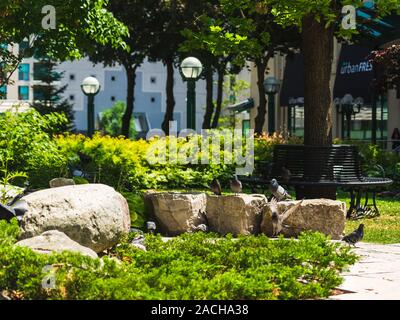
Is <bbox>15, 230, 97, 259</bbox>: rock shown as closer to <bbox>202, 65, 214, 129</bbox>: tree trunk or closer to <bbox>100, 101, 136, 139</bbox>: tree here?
<bbox>202, 65, 214, 129</bbox>: tree trunk

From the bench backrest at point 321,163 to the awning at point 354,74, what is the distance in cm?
1934

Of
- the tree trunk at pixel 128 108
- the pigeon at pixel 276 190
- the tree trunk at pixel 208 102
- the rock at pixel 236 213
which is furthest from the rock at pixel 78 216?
the tree trunk at pixel 128 108

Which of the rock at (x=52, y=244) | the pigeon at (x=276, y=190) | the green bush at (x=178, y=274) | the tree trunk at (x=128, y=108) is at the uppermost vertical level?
the tree trunk at (x=128, y=108)

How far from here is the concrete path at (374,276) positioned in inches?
300

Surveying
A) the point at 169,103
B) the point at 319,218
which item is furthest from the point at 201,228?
the point at 169,103

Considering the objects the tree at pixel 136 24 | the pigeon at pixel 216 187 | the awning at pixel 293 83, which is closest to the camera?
the pigeon at pixel 216 187

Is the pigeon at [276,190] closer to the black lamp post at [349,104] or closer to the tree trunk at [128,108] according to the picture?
the black lamp post at [349,104]

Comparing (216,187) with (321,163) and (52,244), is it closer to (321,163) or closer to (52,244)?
(321,163)

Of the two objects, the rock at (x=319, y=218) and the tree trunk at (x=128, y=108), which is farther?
the tree trunk at (x=128, y=108)

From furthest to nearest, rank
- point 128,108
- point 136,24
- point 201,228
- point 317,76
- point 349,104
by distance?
point 128,108, point 136,24, point 349,104, point 317,76, point 201,228

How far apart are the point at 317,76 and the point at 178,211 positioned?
4.34 meters

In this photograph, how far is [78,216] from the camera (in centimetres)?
961

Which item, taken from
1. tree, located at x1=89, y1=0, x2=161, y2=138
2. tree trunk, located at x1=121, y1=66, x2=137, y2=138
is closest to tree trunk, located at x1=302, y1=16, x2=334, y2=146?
tree, located at x1=89, y1=0, x2=161, y2=138

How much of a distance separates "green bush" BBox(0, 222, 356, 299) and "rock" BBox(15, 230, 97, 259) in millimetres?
245
